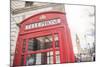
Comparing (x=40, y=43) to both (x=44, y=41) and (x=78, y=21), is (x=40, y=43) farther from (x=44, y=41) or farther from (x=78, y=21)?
(x=78, y=21)

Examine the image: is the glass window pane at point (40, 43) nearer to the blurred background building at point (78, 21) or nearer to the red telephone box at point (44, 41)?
the red telephone box at point (44, 41)

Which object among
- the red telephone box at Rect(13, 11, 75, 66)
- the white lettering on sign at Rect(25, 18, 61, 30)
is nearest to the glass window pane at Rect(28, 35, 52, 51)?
the red telephone box at Rect(13, 11, 75, 66)

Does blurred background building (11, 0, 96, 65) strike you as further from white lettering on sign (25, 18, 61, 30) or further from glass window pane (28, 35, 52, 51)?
glass window pane (28, 35, 52, 51)

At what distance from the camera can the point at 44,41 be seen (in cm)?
199

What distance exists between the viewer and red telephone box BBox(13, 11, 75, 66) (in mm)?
1930

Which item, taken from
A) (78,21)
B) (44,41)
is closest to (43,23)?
(44,41)

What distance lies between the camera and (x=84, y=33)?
211 centimetres

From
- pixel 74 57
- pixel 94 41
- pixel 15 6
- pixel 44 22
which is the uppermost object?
pixel 15 6

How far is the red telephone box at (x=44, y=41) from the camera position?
76.0 inches
